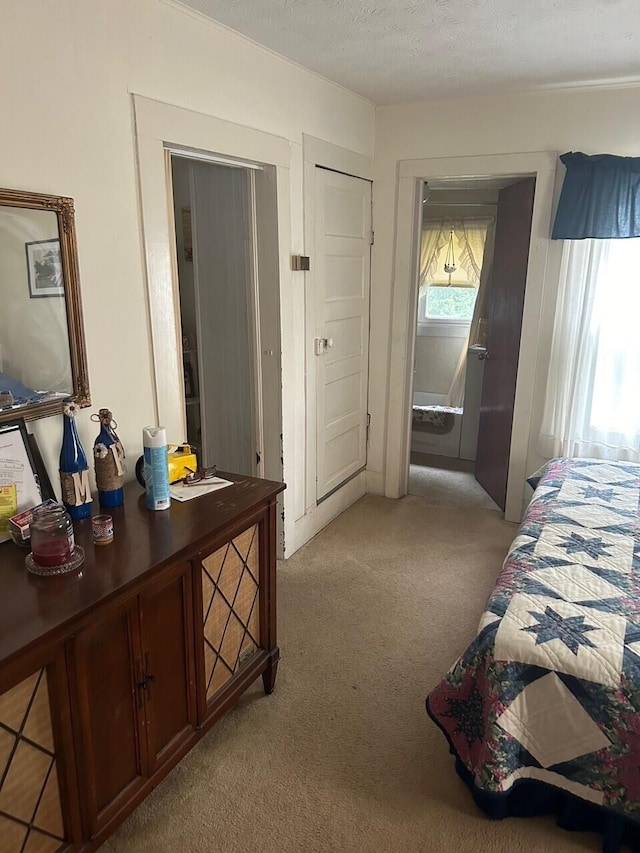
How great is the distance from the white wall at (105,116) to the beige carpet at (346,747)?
104 cm

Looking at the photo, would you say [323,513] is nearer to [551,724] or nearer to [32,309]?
[551,724]

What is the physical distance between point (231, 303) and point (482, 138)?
5.57 feet

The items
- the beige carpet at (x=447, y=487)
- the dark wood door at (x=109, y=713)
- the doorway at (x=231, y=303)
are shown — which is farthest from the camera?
the beige carpet at (x=447, y=487)

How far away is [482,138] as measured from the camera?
3.38 meters

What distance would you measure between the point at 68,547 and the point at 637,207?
119 inches

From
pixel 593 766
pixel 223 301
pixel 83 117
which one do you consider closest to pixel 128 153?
pixel 83 117

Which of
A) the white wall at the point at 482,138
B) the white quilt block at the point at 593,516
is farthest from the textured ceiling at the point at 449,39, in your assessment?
the white quilt block at the point at 593,516

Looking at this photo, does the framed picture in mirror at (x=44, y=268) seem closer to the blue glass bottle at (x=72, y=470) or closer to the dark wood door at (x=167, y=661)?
the blue glass bottle at (x=72, y=470)

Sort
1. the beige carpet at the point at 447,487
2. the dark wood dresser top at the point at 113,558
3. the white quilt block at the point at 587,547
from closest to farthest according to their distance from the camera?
the dark wood dresser top at the point at 113,558 < the white quilt block at the point at 587,547 < the beige carpet at the point at 447,487

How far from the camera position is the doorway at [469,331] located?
3.74 m

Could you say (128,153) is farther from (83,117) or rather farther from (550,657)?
(550,657)

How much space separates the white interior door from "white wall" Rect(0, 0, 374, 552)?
0.85 m

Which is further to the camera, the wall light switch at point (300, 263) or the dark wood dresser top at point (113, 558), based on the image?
the wall light switch at point (300, 263)

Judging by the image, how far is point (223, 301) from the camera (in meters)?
3.08
